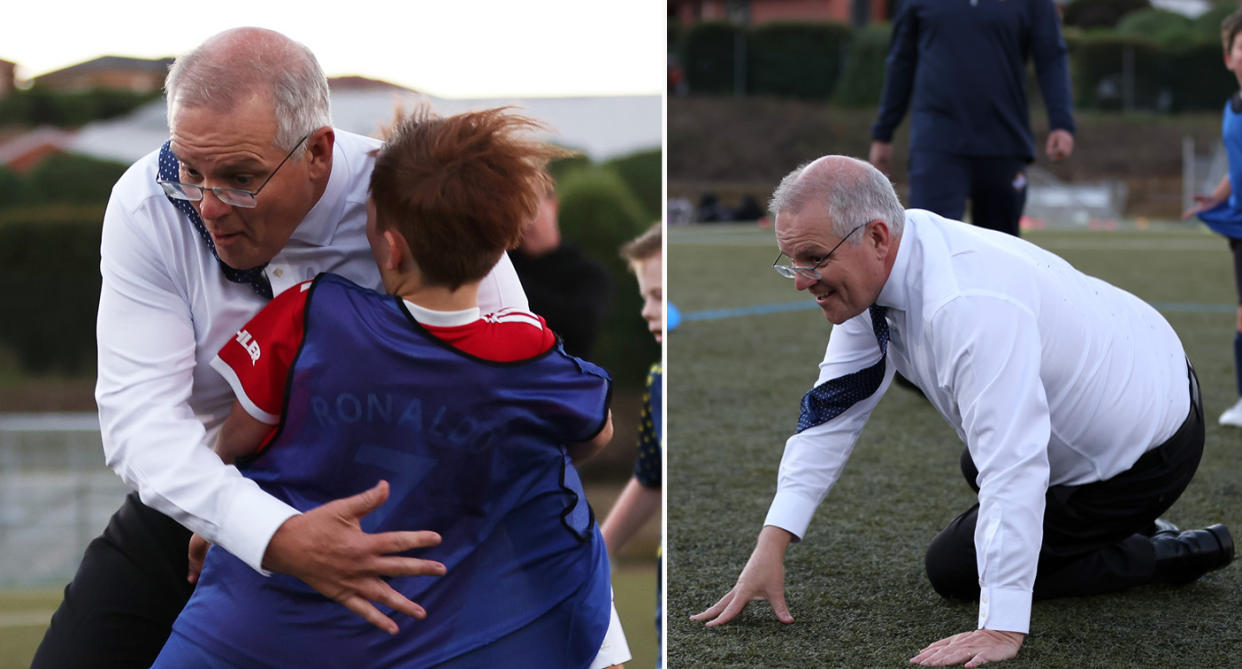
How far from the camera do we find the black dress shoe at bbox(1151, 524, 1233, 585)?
9.43ft

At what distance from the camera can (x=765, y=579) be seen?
2.59 m

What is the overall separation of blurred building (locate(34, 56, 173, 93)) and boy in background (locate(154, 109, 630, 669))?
10.1 metres

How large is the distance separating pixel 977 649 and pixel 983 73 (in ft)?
9.75

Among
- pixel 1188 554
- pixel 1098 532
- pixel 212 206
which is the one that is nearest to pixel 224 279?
pixel 212 206

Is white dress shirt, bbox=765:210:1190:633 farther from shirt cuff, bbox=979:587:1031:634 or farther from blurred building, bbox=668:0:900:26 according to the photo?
blurred building, bbox=668:0:900:26

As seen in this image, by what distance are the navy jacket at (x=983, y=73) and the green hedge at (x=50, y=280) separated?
7.59 m

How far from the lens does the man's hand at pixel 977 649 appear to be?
7.63 ft

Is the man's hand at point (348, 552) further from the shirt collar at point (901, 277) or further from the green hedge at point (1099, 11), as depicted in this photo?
the green hedge at point (1099, 11)

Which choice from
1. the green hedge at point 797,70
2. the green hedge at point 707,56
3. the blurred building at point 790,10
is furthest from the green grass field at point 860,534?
the blurred building at point 790,10

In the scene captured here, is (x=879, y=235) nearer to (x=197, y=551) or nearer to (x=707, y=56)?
(x=197, y=551)

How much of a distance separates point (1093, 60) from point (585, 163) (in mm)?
22516

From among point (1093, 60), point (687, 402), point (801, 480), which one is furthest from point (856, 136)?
point (801, 480)

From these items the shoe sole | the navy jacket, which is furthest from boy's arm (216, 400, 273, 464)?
the navy jacket

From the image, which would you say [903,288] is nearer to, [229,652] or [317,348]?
[317,348]
